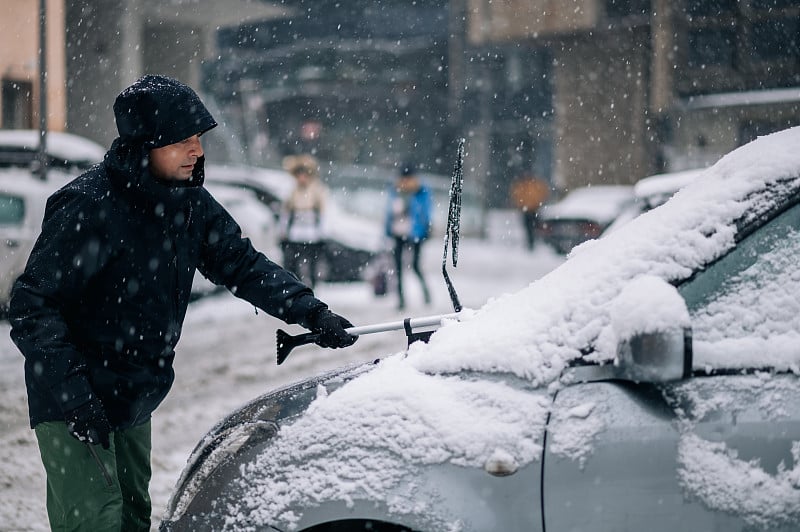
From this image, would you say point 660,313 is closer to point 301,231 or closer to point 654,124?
point 301,231

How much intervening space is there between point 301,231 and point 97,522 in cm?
878

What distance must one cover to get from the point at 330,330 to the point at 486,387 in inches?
36.2

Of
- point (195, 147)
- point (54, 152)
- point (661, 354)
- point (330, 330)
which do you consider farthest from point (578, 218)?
point (661, 354)

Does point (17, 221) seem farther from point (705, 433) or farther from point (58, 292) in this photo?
point (705, 433)

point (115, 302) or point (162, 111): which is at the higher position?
point (162, 111)

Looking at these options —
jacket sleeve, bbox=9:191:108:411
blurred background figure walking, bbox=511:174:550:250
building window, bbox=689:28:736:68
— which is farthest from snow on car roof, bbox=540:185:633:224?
jacket sleeve, bbox=9:191:108:411

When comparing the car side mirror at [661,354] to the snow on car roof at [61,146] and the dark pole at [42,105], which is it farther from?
the snow on car roof at [61,146]

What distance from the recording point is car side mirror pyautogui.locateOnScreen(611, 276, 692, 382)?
199cm

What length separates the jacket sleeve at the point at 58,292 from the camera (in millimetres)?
2512

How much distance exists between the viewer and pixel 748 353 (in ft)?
7.02

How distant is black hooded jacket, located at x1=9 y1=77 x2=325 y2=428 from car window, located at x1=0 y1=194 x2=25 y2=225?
729cm

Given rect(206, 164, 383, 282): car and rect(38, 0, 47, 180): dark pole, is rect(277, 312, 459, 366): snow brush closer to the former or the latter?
rect(38, 0, 47, 180): dark pole

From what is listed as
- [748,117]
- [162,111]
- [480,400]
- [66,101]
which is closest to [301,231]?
[162,111]

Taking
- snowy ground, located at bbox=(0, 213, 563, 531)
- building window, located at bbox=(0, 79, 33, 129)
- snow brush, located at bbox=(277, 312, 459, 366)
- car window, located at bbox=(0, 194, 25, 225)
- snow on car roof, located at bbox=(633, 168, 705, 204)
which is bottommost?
snowy ground, located at bbox=(0, 213, 563, 531)
